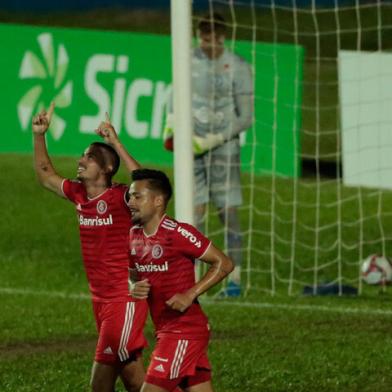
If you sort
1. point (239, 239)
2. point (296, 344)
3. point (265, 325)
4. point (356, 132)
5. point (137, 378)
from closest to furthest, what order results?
point (137, 378)
point (296, 344)
point (265, 325)
point (239, 239)
point (356, 132)

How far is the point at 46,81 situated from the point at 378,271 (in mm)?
8047

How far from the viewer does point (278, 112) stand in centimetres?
2177

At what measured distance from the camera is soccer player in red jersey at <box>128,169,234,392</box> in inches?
364

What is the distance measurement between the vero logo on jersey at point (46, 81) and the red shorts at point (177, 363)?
13763mm

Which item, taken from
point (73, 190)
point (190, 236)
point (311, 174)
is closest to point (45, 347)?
point (73, 190)

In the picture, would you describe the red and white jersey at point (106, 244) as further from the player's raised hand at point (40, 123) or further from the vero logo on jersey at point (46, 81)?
the vero logo on jersey at point (46, 81)

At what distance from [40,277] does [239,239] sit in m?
2.27

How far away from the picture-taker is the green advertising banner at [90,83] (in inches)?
893

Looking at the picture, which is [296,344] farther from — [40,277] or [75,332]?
[40,277]

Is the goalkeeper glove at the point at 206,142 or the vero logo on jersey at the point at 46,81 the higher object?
the vero logo on jersey at the point at 46,81

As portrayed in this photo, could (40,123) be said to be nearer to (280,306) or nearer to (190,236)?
(190,236)

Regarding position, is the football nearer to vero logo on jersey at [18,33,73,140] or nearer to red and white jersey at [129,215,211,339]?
red and white jersey at [129,215,211,339]

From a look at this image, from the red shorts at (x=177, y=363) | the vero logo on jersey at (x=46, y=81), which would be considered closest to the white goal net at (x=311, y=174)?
the vero logo on jersey at (x=46, y=81)

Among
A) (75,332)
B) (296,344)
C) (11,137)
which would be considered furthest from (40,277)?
(11,137)
